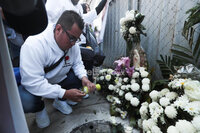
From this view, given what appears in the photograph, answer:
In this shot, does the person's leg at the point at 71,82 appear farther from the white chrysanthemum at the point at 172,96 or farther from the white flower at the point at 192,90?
the white flower at the point at 192,90

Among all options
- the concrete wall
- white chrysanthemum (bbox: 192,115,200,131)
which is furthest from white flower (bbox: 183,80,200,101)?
the concrete wall

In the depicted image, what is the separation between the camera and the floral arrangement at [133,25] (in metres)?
2.11

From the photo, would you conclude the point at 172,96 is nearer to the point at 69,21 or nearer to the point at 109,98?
the point at 109,98

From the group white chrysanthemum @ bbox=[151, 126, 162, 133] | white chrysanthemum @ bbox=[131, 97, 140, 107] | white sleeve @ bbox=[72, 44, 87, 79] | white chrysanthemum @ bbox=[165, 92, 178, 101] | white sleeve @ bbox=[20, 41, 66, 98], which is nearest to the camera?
white chrysanthemum @ bbox=[151, 126, 162, 133]

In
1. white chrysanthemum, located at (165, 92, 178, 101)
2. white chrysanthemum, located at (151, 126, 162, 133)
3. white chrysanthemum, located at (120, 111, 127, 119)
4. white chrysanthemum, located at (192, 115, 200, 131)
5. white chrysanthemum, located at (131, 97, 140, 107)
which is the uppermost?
white chrysanthemum, located at (165, 92, 178, 101)

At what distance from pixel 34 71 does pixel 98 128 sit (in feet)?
3.47

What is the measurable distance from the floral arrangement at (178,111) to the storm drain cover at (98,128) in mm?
439

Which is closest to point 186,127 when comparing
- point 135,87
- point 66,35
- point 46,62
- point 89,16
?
point 135,87

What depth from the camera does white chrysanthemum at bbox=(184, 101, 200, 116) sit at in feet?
3.40

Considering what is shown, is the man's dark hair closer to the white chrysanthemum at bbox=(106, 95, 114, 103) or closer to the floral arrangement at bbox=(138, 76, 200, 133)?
the floral arrangement at bbox=(138, 76, 200, 133)

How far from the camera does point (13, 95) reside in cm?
70

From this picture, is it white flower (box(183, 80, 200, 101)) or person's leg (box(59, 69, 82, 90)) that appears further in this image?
person's leg (box(59, 69, 82, 90))

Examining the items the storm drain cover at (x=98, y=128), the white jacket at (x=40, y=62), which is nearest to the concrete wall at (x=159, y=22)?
the storm drain cover at (x=98, y=128)

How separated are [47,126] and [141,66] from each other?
166cm
